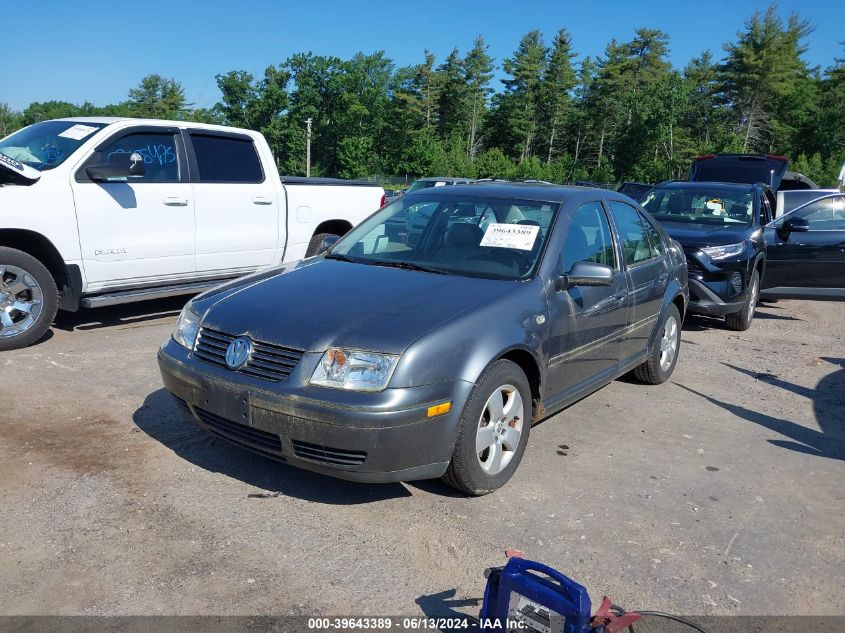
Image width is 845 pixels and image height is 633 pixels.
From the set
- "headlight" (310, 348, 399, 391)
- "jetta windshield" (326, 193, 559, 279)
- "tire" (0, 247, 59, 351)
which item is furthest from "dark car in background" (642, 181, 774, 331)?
"tire" (0, 247, 59, 351)

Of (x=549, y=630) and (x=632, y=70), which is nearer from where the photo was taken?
(x=549, y=630)

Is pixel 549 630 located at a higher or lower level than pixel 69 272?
lower

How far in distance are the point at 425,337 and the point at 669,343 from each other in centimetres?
339

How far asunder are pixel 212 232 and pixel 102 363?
1.97 m

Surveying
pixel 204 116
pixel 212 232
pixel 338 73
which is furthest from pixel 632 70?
pixel 212 232

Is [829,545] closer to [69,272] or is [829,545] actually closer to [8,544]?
[8,544]

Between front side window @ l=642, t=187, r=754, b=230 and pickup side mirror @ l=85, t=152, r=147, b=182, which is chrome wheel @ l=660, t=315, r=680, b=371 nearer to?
front side window @ l=642, t=187, r=754, b=230

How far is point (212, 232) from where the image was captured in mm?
7215

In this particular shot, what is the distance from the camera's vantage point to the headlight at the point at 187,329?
151 inches

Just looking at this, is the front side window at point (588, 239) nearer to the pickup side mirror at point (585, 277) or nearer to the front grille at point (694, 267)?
the pickup side mirror at point (585, 277)

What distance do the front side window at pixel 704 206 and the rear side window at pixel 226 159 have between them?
496 cm

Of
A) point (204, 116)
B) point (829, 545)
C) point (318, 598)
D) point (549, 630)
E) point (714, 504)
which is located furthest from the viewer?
point (204, 116)

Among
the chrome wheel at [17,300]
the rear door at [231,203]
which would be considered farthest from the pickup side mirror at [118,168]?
the chrome wheel at [17,300]

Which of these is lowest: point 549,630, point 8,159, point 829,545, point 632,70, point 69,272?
point 829,545
